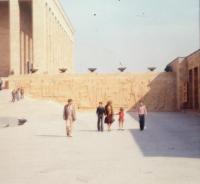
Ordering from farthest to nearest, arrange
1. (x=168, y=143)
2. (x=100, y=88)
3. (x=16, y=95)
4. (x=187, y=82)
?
(x=100, y=88)
(x=187, y=82)
(x=16, y=95)
(x=168, y=143)

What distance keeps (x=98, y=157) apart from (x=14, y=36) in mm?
37373

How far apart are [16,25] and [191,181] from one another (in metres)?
41.6

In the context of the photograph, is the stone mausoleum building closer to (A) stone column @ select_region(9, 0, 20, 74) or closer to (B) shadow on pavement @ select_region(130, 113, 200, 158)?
(A) stone column @ select_region(9, 0, 20, 74)

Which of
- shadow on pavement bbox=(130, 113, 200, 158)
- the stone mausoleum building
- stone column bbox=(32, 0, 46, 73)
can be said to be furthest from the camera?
stone column bbox=(32, 0, 46, 73)

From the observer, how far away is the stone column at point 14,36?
160 ft

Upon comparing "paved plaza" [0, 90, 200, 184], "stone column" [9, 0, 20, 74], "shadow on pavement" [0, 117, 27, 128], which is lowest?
"paved plaza" [0, 90, 200, 184]

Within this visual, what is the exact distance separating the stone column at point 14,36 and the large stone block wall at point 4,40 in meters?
4.59

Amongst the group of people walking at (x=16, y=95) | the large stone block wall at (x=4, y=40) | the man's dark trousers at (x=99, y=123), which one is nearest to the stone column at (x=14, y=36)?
the large stone block wall at (x=4, y=40)

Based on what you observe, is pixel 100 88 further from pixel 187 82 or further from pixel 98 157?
pixel 98 157

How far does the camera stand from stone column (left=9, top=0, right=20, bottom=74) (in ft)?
160

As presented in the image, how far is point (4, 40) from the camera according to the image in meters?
54.0

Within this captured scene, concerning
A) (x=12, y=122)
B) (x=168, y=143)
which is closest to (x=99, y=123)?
(x=168, y=143)

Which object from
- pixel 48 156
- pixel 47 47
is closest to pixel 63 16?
pixel 47 47

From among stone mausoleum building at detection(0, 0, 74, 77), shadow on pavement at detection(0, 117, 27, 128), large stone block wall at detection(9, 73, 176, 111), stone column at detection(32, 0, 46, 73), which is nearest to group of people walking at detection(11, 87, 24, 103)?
large stone block wall at detection(9, 73, 176, 111)
